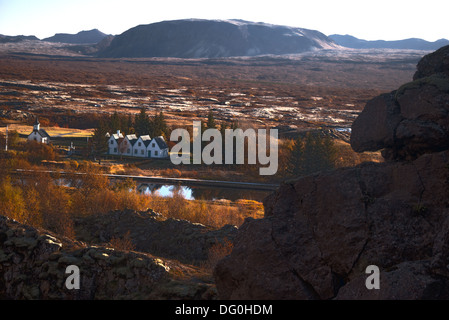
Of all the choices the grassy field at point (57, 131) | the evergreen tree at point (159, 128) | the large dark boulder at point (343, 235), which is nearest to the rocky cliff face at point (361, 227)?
the large dark boulder at point (343, 235)

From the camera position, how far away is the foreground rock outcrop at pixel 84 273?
52.0 feet

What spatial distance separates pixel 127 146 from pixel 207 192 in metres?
32.0

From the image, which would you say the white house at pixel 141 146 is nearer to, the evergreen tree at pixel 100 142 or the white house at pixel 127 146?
the white house at pixel 127 146

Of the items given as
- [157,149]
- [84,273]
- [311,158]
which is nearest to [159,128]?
[157,149]

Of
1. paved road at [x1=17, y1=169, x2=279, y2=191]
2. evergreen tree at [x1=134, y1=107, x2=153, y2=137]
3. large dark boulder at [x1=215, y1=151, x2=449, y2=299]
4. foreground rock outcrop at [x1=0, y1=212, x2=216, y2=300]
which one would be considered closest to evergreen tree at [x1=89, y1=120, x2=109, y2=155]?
evergreen tree at [x1=134, y1=107, x2=153, y2=137]

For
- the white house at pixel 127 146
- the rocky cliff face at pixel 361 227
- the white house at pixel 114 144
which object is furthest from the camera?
the white house at pixel 114 144

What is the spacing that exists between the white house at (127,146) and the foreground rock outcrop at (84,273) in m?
76.5

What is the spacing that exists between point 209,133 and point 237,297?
80.6 meters

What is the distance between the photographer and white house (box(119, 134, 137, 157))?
3666 inches

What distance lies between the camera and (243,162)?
83562 millimetres

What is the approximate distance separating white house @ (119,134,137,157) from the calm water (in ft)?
86.6

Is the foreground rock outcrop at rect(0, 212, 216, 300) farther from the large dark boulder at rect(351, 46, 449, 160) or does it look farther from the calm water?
the calm water

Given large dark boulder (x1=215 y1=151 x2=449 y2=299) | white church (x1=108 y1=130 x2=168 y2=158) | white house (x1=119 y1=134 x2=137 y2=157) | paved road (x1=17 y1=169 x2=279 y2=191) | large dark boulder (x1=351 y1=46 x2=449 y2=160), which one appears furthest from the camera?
white house (x1=119 y1=134 x2=137 y2=157)

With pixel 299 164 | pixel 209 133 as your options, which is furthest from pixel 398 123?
pixel 209 133
